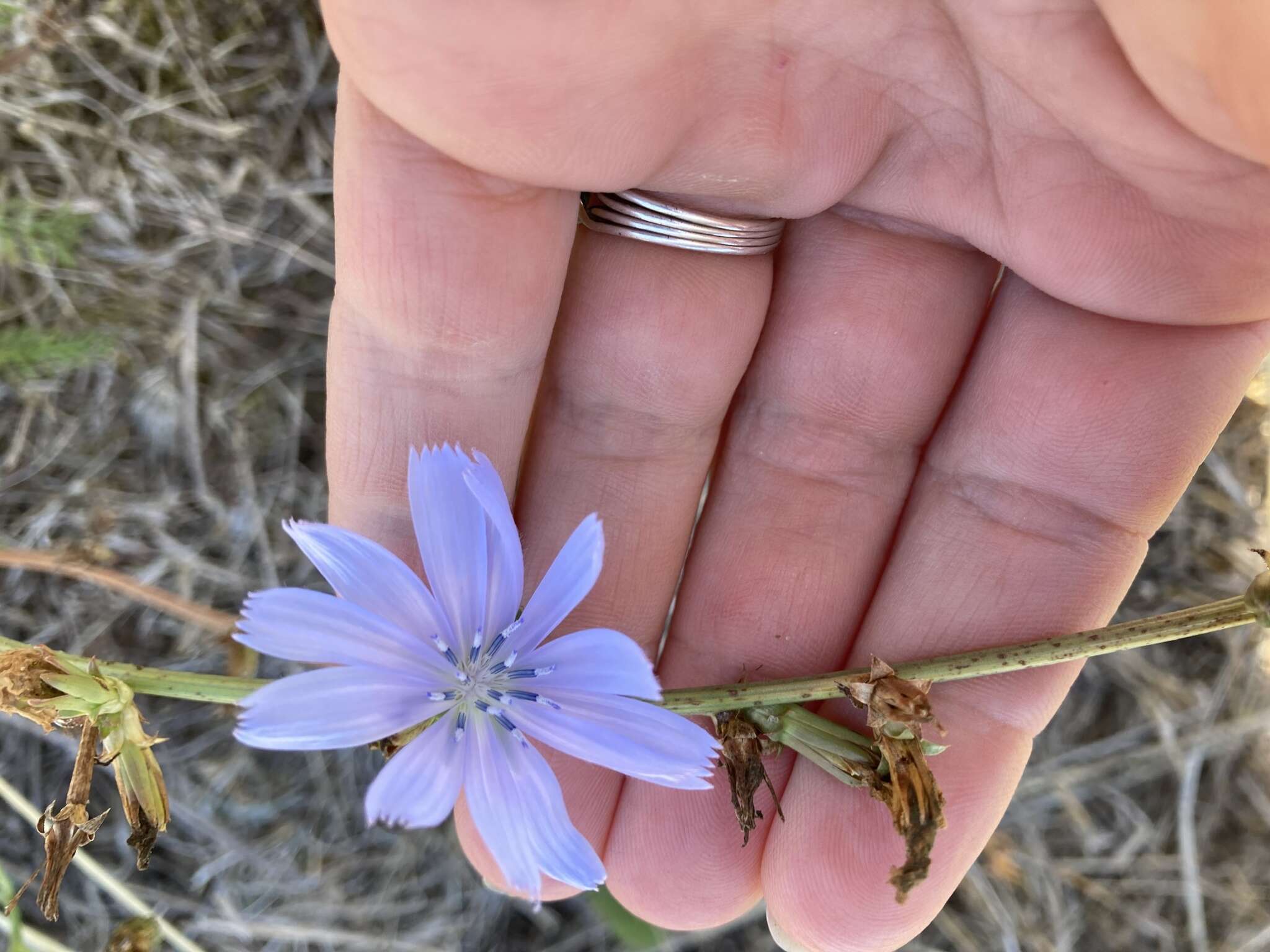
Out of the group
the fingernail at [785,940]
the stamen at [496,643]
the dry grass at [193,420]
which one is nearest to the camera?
the stamen at [496,643]

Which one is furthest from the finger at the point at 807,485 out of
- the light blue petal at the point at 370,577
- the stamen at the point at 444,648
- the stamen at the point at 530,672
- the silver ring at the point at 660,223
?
the light blue petal at the point at 370,577

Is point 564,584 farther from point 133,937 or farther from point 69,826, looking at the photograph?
point 133,937

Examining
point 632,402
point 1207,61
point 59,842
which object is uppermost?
point 1207,61

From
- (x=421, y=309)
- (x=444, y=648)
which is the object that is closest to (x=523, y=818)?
(x=444, y=648)

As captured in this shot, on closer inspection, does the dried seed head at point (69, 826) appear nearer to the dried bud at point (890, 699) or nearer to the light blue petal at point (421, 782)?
the light blue petal at point (421, 782)

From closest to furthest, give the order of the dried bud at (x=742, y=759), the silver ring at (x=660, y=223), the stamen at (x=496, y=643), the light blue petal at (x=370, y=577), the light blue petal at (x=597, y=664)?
the light blue petal at (x=597, y=664)
the light blue petal at (x=370, y=577)
the stamen at (x=496, y=643)
the dried bud at (x=742, y=759)
the silver ring at (x=660, y=223)

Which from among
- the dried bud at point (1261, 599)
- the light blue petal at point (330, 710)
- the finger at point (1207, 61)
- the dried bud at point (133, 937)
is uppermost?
the finger at point (1207, 61)
